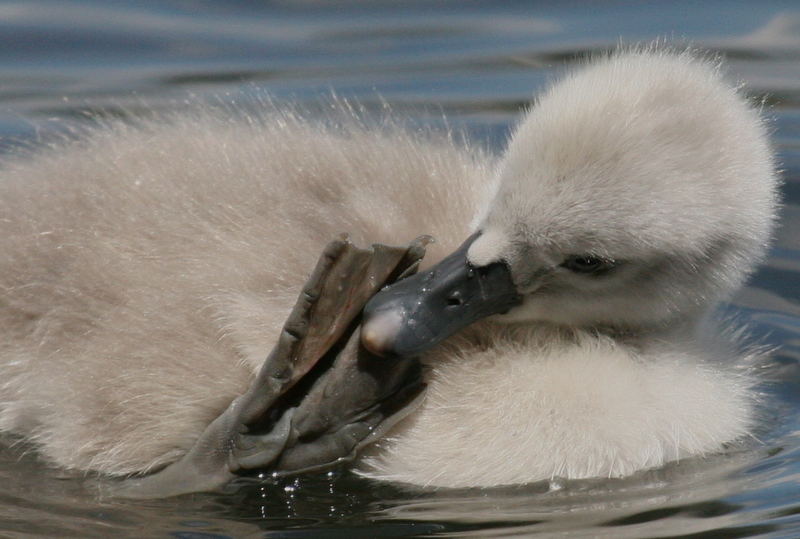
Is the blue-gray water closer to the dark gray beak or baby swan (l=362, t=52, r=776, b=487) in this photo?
baby swan (l=362, t=52, r=776, b=487)

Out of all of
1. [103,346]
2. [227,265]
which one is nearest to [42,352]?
[103,346]

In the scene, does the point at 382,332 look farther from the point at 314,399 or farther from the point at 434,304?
the point at 314,399

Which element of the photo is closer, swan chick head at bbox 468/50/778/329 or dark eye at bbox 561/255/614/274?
swan chick head at bbox 468/50/778/329

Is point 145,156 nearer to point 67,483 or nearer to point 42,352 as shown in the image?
point 42,352

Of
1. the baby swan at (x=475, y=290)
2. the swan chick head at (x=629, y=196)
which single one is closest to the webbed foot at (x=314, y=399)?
the baby swan at (x=475, y=290)

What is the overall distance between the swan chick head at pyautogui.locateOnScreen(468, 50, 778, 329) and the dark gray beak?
4 cm

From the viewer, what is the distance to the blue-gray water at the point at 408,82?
3.93m

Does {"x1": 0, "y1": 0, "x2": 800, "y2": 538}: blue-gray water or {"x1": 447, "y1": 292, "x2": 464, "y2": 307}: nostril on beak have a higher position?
{"x1": 447, "y1": 292, "x2": 464, "y2": 307}: nostril on beak

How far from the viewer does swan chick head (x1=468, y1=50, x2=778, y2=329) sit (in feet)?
12.7

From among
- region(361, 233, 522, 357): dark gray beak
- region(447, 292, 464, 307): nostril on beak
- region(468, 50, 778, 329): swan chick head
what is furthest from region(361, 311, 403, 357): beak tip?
region(468, 50, 778, 329): swan chick head

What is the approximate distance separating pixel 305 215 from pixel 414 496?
2.41 feet

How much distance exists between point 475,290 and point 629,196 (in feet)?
1.39

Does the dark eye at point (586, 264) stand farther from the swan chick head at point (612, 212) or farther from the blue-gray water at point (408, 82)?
the blue-gray water at point (408, 82)

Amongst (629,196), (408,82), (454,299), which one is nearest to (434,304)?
(454,299)
